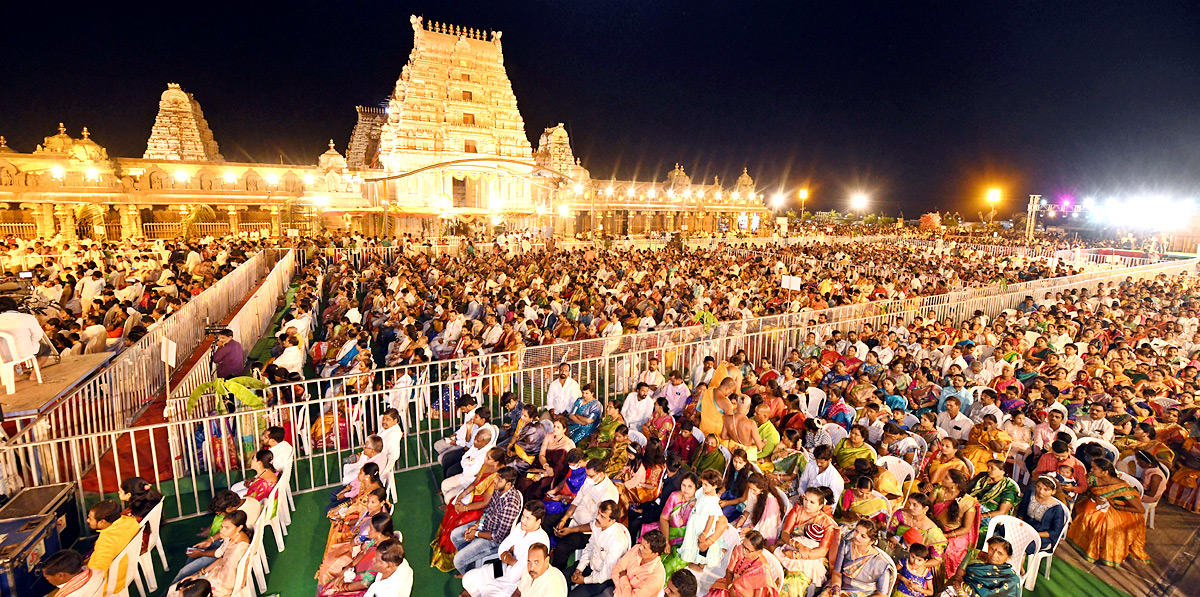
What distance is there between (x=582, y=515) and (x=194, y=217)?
41390 mm

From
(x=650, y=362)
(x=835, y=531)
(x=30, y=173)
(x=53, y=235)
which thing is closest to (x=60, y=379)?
(x=650, y=362)

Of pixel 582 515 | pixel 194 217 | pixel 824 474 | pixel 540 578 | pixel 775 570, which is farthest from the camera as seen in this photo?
pixel 194 217

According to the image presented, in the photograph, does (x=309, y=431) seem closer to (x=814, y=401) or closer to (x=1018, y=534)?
(x=814, y=401)

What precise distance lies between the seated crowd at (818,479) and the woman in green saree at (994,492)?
1 centimetres

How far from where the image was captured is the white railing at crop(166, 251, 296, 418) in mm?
6656

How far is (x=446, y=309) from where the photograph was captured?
12070 mm

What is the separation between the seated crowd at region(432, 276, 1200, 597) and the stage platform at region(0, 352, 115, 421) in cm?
423

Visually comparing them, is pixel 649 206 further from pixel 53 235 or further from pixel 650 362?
pixel 650 362

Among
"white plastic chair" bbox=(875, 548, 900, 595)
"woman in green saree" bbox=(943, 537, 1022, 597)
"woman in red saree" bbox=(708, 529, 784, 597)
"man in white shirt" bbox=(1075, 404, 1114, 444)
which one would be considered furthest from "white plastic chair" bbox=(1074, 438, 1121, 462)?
"woman in red saree" bbox=(708, 529, 784, 597)

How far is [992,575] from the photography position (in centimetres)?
391

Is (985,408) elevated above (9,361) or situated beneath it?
situated beneath

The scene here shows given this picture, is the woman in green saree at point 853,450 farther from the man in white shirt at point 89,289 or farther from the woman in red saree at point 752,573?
the man in white shirt at point 89,289

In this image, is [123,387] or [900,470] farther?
[123,387]

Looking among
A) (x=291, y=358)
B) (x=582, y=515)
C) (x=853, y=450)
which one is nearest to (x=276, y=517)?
(x=582, y=515)
